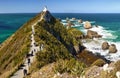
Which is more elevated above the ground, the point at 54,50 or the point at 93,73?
the point at 93,73

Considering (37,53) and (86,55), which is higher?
(37,53)

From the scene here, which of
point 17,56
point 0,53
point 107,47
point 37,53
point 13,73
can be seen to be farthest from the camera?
point 107,47

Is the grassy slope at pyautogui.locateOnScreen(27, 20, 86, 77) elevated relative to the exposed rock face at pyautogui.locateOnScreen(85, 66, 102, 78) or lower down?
lower down

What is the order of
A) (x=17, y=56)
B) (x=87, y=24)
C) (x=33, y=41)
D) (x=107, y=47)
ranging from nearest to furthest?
(x=17, y=56) < (x=33, y=41) < (x=107, y=47) < (x=87, y=24)

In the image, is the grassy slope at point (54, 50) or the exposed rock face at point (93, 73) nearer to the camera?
the exposed rock face at point (93, 73)

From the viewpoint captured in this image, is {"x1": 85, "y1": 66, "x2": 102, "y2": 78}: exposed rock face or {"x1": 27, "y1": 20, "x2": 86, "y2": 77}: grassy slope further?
{"x1": 27, "y1": 20, "x2": 86, "y2": 77}: grassy slope

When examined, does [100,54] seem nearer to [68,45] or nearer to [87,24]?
[68,45]

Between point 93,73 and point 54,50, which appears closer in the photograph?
point 93,73

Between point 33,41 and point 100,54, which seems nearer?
point 33,41

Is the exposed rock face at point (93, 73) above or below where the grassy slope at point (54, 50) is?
above

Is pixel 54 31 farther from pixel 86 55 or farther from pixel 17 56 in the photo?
pixel 17 56

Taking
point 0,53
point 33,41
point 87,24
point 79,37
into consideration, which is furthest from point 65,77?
point 87,24
